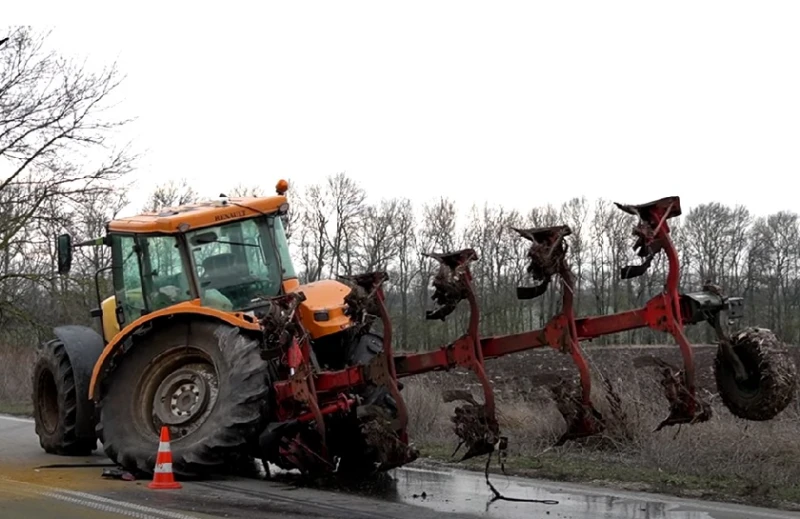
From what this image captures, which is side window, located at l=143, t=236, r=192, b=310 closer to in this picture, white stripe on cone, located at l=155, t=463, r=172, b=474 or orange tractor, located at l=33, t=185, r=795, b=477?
orange tractor, located at l=33, t=185, r=795, b=477

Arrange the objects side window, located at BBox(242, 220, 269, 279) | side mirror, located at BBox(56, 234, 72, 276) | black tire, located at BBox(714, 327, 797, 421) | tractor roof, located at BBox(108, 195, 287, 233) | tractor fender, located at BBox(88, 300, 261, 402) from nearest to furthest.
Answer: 1. black tire, located at BBox(714, 327, 797, 421)
2. tractor fender, located at BBox(88, 300, 261, 402)
3. tractor roof, located at BBox(108, 195, 287, 233)
4. side window, located at BBox(242, 220, 269, 279)
5. side mirror, located at BBox(56, 234, 72, 276)

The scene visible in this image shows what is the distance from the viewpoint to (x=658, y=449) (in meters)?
9.88

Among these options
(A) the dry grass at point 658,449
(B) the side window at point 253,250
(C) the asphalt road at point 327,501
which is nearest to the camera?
(C) the asphalt road at point 327,501

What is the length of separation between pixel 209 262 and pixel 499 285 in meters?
37.2

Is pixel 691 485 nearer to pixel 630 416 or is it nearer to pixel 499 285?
pixel 630 416

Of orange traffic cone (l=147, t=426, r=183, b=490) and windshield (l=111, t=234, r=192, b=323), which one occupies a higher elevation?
windshield (l=111, t=234, r=192, b=323)

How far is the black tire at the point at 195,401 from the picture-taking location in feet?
27.6

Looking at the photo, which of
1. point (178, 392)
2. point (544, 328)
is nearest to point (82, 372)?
point (178, 392)

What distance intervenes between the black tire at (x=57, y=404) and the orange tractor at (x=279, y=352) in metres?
0.02

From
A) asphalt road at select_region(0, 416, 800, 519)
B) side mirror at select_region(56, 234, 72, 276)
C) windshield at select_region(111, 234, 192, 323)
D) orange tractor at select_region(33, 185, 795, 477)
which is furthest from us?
side mirror at select_region(56, 234, 72, 276)

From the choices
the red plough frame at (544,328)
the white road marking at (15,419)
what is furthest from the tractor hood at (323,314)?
the white road marking at (15,419)

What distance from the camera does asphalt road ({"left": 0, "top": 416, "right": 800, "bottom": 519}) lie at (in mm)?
7055

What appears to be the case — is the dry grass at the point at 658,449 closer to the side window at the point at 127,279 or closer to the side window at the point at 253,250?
the side window at the point at 253,250

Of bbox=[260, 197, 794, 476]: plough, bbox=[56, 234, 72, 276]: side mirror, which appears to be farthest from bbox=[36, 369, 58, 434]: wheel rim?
bbox=[260, 197, 794, 476]: plough
